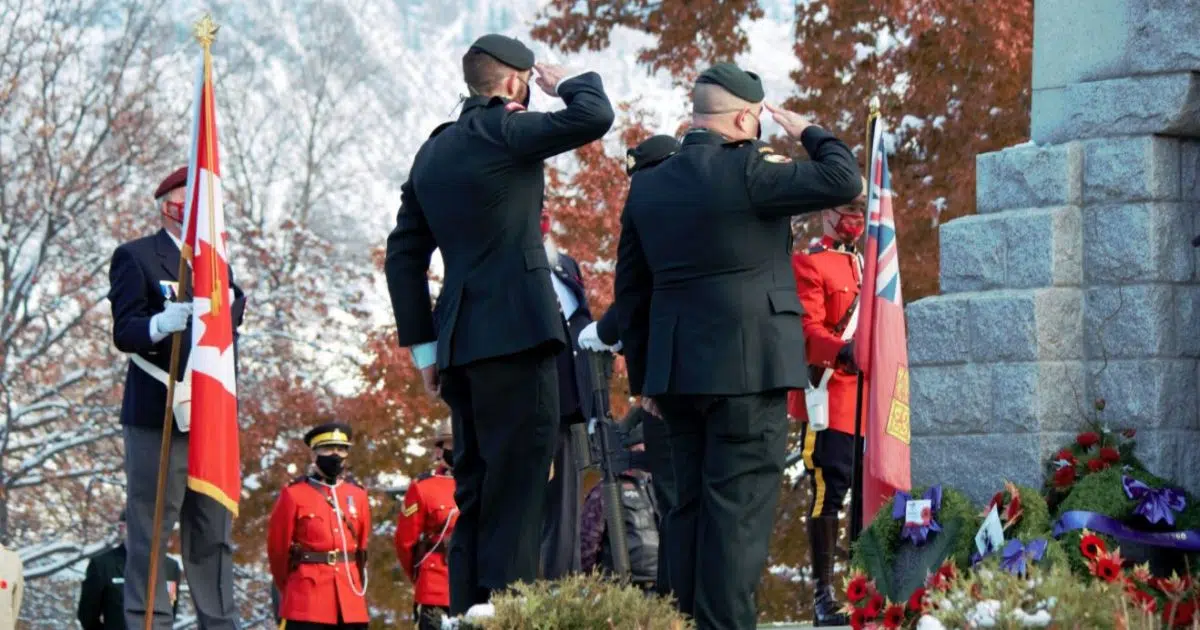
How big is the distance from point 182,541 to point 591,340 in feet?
7.05

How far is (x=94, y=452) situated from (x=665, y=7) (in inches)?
421

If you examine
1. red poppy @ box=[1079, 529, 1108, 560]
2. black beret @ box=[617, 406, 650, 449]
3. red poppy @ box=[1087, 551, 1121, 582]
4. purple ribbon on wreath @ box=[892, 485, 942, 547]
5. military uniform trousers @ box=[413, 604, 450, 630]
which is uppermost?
black beret @ box=[617, 406, 650, 449]

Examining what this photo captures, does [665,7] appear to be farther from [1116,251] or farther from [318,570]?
[1116,251]

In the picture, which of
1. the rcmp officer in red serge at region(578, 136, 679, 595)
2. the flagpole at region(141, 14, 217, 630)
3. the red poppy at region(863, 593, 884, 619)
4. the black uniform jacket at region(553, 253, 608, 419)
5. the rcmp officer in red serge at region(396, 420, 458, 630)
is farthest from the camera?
the rcmp officer in red serge at region(396, 420, 458, 630)

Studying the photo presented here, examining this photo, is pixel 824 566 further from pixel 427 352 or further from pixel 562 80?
pixel 562 80

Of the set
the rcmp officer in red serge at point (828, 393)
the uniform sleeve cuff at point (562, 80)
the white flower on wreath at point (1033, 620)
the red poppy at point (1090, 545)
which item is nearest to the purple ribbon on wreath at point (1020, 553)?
the red poppy at point (1090, 545)

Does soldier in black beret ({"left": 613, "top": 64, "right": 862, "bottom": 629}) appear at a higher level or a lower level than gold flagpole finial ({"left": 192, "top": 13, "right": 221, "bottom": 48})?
lower

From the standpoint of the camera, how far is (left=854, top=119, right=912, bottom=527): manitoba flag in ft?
31.7

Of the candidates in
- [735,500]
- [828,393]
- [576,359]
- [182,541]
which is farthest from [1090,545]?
[182,541]

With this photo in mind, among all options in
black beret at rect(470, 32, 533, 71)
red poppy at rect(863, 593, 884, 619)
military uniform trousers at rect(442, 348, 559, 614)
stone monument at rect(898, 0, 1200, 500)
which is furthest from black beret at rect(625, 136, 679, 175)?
red poppy at rect(863, 593, 884, 619)

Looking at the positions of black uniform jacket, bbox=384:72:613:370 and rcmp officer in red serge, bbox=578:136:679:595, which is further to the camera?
rcmp officer in red serge, bbox=578:136:679:595

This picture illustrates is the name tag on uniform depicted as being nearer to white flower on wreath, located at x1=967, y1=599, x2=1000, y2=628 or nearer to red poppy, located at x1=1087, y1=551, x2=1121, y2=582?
red poppy, located at x1=1087, y1=551, x2=1121, y2=582

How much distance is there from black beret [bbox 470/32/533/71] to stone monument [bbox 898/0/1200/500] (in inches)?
93.1

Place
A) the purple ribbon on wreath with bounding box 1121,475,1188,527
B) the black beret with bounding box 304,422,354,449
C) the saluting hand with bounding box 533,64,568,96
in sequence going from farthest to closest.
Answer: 1. the black beret with bounding box 304,422,354,449
2. the purple ribbon on wreath with bounding box 1121,475,1188,527
3. the saluting hand with bounding box 533,64,568,96
